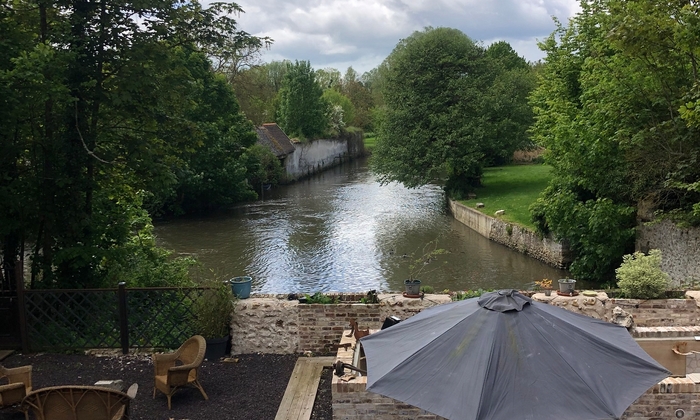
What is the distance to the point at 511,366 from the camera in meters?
4.00

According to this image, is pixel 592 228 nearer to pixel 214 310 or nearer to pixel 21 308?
pixel 214 310

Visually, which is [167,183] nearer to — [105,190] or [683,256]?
[105,190]

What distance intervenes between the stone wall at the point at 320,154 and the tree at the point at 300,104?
1.66 metres

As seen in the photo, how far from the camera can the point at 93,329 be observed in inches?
337

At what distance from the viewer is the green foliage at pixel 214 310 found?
308 inches

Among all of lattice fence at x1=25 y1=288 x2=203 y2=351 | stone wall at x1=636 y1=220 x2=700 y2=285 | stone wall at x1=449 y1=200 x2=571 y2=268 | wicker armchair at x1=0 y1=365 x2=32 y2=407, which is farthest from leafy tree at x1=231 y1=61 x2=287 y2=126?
wicker armchair at x1=0 y1=365 x2=32 y2=407

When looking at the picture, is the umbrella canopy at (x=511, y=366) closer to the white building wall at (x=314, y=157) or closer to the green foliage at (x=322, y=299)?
the green foliage at (x=322, y=299)

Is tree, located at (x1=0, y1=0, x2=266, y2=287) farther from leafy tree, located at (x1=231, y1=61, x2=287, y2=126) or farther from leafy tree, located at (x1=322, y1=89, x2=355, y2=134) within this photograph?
leafy tree, located at (x1=322, y1=89, x2=355, y2=134)

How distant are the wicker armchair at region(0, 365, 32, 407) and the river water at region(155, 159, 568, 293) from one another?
757 centimetres

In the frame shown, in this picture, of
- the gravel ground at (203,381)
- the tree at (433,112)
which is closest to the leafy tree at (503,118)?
the tree at (433,112)

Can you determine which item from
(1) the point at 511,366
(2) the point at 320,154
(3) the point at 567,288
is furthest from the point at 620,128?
(2) the point at 320,154

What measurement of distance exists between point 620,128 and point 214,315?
12000mm

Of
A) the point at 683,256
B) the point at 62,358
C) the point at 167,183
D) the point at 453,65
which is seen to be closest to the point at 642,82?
the point at 683,256

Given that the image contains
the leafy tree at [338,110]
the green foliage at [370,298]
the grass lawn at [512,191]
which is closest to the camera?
the green foliage at [370,298]
